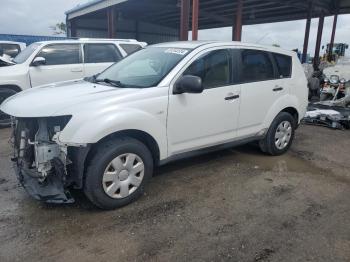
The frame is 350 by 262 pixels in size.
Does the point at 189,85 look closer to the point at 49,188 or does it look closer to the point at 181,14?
the point at 49,188

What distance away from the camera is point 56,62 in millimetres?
7688

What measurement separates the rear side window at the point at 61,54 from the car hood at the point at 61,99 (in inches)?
160

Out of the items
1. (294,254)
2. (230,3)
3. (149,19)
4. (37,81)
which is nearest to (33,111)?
(294,254)

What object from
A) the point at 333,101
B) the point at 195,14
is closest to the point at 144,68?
the point at 195,14

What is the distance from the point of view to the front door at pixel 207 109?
12.7 ft

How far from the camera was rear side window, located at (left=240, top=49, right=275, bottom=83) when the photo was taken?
458cm

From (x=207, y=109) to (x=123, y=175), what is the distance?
4.33 ft

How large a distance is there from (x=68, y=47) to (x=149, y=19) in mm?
18382

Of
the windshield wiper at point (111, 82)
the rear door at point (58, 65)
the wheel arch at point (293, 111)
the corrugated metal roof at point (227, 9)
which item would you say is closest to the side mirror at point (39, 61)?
the rear door at point (58, 65)

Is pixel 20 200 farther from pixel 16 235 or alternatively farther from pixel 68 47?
pixel 68 47

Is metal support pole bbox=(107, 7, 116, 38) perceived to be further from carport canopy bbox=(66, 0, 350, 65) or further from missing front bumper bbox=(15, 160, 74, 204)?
missing front bumper bbox=(15, 160, 74, 204)

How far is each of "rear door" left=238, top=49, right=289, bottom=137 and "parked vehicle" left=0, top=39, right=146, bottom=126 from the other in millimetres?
4451

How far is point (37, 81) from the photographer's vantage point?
7414 millimetres

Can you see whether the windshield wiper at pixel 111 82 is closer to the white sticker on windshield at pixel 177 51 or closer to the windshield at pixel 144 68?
the windshield at pixel 144 68
